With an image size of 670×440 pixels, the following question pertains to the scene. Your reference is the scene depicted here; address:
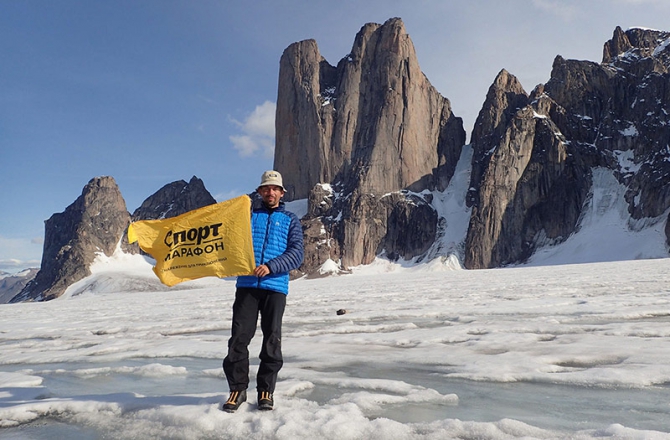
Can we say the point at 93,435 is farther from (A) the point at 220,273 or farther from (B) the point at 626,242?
(B) the point at 626,242

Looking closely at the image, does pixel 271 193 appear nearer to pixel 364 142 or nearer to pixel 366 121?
pixel 364 142

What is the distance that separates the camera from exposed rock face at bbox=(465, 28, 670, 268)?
118m

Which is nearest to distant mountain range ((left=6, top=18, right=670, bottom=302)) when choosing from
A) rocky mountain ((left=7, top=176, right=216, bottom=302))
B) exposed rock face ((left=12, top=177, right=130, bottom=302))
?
exposed rock face ((left=12, top=177, right=130, bottom=302))

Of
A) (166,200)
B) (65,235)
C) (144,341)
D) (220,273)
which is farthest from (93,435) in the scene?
(65,235)

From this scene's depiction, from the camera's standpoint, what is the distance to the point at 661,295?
1395 cm

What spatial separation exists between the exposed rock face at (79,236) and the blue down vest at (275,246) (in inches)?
6639

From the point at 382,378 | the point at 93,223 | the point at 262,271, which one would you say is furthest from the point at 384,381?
the point at 93,223

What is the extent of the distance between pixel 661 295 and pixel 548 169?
11926 centimetres

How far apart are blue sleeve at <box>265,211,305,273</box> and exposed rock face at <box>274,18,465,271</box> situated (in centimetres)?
11866

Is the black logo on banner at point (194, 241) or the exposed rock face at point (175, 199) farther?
the exposed rock face at point (175, 199)

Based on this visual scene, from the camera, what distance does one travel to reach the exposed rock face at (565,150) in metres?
118

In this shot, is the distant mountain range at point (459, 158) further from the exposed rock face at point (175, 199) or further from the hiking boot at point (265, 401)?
the hiking boot at point (265, 401)

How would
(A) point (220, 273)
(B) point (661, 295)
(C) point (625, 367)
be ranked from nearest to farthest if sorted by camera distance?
(A) point (220, 273) → (C) point (625, 367) → (B) point (661, 295)

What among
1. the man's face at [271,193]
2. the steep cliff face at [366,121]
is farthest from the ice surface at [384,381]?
Result: the steep cliff face at [366,121]
